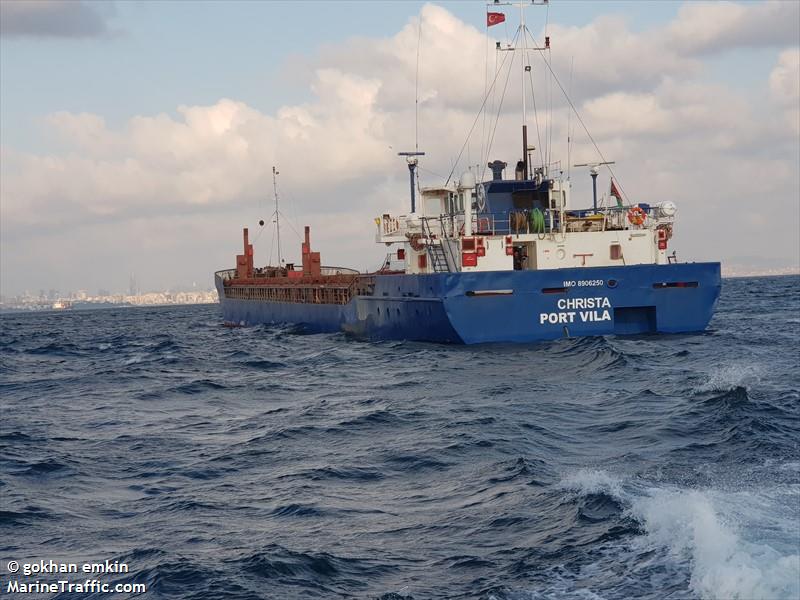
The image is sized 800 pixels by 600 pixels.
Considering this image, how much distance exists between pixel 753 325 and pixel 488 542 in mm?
28196

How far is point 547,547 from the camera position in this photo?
27.5ft

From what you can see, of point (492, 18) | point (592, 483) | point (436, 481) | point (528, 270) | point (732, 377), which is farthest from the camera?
point (492, 18)

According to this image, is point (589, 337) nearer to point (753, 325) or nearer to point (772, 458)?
point (753, 325)

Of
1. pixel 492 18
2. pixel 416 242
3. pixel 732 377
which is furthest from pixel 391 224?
pixel 732 377

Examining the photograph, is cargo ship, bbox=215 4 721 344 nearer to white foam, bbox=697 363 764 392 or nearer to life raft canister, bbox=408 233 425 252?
life raft canister, bbox=408 233 425 252

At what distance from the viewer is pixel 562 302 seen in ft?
83.9

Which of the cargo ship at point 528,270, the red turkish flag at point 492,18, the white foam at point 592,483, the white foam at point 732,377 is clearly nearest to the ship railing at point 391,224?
the cargo ship at point 528,270

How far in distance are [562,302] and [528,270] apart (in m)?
1.28

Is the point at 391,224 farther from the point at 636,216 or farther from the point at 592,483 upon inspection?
the point at 592,483

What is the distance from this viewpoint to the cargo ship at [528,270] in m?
25.4

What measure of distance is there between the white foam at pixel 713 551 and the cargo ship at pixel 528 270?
52.8 feet

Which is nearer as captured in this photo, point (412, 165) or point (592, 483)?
point (592, 483)

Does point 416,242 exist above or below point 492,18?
below

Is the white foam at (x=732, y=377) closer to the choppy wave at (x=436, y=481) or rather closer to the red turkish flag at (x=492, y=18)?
the choppy wave at (x=436, y=481)
